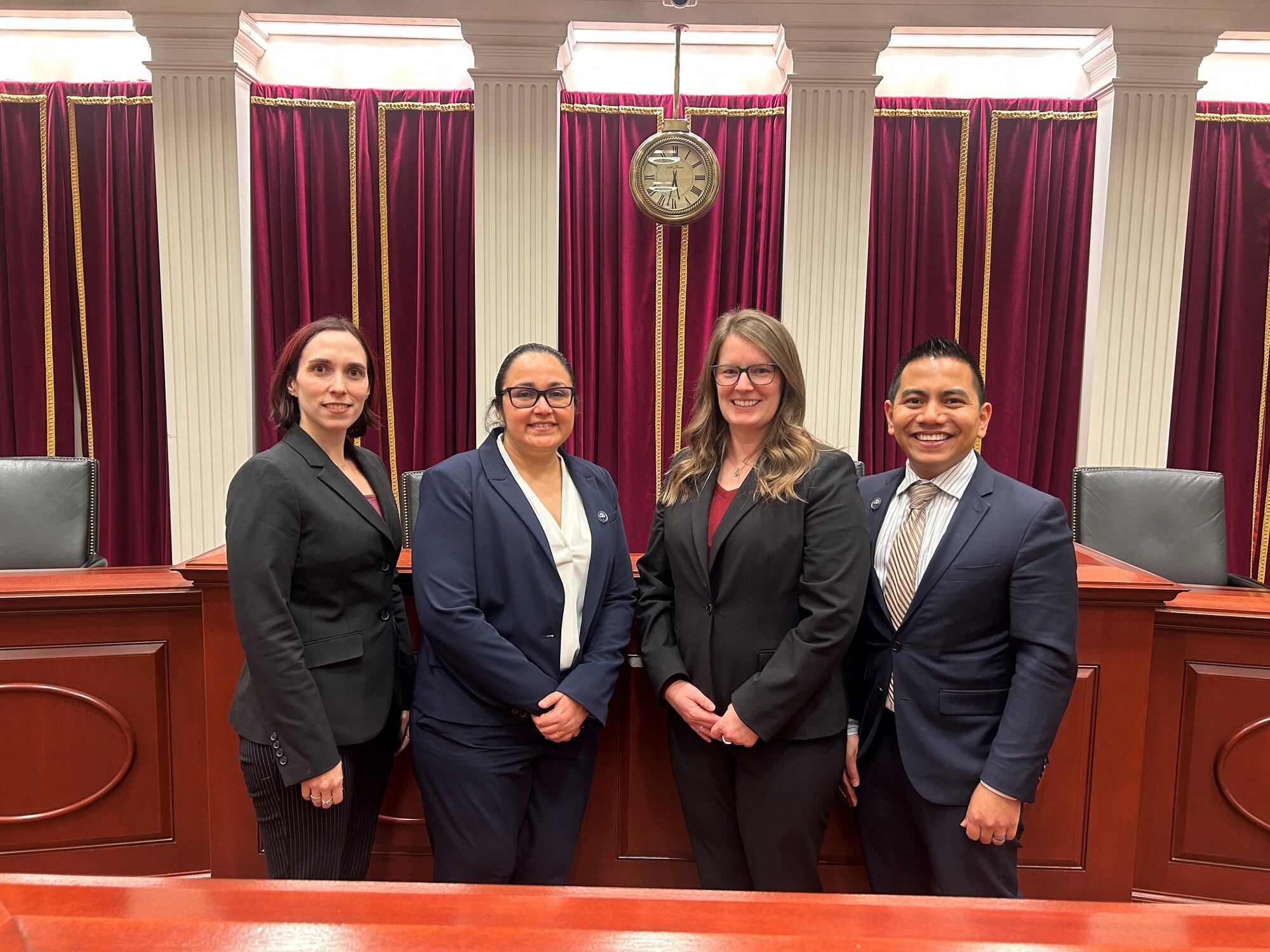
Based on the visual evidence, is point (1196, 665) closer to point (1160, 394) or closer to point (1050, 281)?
point (1160, 394)

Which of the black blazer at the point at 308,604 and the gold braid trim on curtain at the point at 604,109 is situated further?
the gold braid trim on curtain at the point at 604,109

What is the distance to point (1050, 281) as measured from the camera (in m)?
4.48

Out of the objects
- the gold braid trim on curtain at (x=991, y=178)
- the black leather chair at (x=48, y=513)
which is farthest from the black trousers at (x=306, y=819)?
the gold braid trim on curtain at (x=991, y=178)

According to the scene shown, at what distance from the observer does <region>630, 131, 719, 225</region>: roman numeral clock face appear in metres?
4.14

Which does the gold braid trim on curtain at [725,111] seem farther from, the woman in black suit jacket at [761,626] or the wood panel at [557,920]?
the wood panel at [557,920]

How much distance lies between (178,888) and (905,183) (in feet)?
15.1

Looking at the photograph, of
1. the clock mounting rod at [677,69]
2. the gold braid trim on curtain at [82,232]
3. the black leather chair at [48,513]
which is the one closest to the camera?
the black leather chair at [48,513]

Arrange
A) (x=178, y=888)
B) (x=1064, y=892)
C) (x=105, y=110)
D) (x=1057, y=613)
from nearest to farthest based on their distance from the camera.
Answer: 1. (x=178, y=888)
2. (x=1057, y=613)
3. (x=1064, y=892)
4. (x=105, y=110)

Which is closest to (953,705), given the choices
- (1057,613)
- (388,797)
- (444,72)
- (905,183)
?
(1057,613)

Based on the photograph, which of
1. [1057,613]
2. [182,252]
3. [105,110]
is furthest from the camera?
[105,110]

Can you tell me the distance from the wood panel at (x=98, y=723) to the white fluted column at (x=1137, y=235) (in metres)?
4.18

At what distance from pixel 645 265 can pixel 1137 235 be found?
2557 mm

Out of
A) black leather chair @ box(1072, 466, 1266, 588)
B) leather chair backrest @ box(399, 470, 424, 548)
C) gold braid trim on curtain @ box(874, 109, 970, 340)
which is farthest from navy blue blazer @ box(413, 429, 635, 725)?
gold braid trim on curtain @ box(874, 109, 970, 340)

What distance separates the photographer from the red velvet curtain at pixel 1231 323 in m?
4.36
